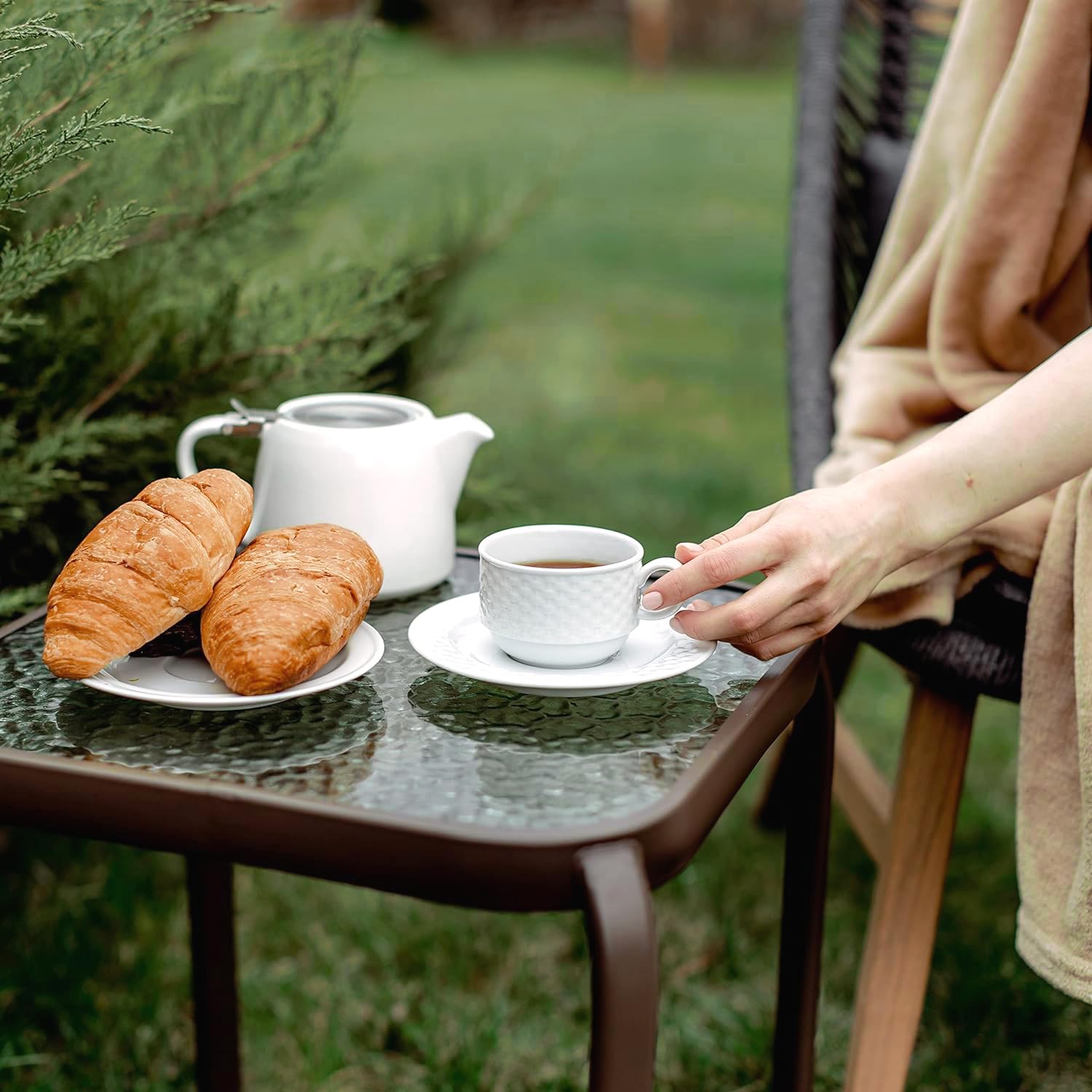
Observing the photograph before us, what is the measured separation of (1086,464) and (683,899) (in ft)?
2.99

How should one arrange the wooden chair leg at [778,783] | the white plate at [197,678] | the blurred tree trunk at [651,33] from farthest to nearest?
the blurred tree trunk at [651,33]
the wooden chair leg at [778,783]
the white plate at [197,678]

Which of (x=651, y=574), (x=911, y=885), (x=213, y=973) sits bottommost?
(x=213, y=973)

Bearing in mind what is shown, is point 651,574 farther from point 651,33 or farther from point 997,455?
Result: point 651,33

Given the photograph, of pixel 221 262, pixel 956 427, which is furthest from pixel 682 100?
pixel 956 427

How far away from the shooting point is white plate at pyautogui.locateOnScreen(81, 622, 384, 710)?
76 cm

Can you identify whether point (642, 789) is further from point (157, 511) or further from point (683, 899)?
point (683, 899)

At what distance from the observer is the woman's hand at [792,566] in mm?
833

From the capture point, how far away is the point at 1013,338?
120cm

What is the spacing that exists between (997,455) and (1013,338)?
0.31m

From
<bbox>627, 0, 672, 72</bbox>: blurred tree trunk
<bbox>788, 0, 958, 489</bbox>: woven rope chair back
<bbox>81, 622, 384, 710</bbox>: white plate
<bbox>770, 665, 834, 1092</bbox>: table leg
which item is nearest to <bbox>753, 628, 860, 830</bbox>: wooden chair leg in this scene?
<bbox>788, 0, 958, 489</bbox>: woven rope chair back

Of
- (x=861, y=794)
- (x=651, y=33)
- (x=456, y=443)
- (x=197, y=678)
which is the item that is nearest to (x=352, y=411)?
(x=456, y=443)

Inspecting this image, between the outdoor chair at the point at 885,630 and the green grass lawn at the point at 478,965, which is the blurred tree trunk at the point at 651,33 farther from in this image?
the outdoor chair at the point at 885,630

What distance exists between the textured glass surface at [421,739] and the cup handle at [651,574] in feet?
0.15

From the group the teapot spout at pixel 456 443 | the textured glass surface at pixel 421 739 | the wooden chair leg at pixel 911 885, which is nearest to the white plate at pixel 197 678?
the textured glass surface at pixel 421 739
